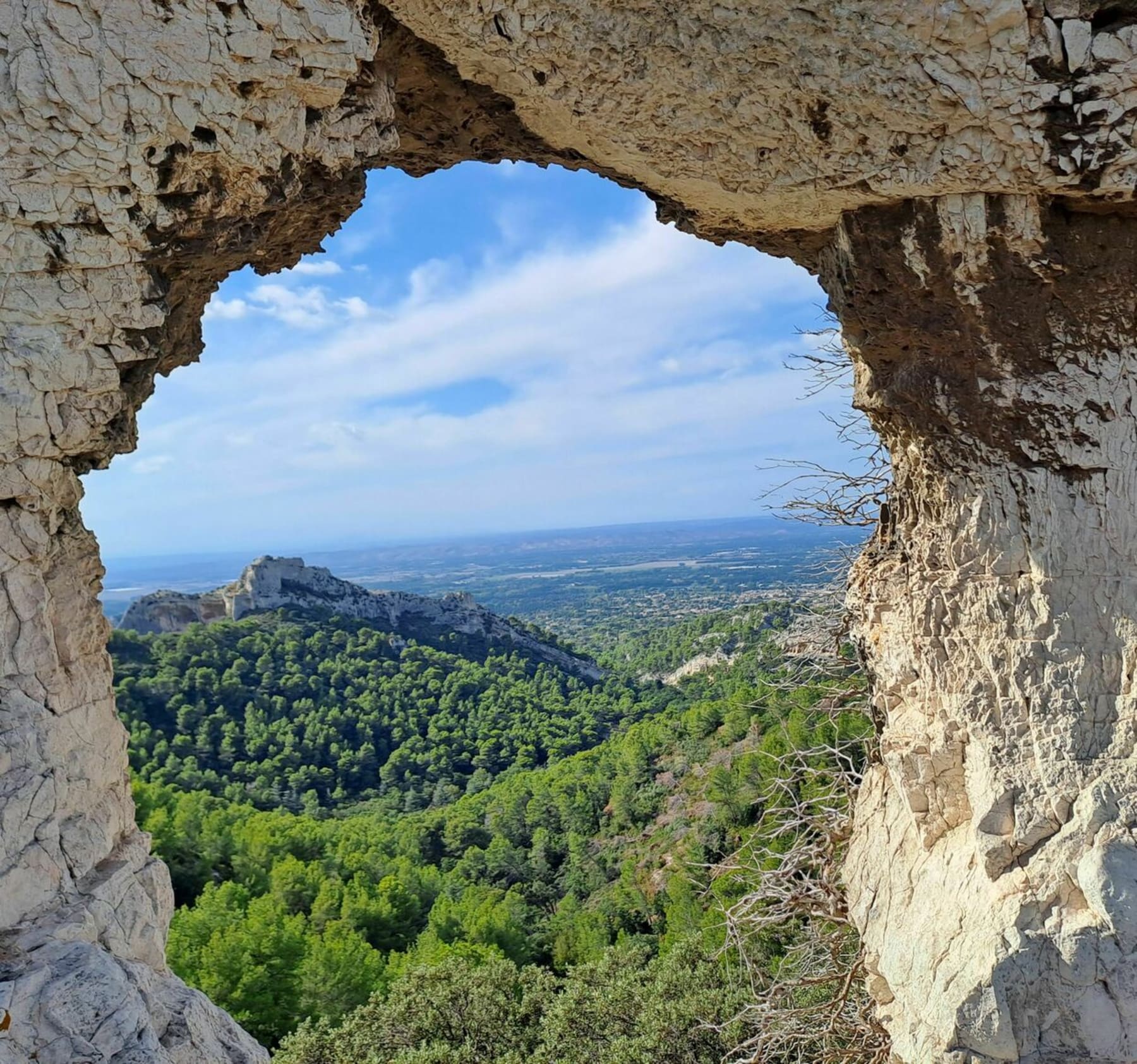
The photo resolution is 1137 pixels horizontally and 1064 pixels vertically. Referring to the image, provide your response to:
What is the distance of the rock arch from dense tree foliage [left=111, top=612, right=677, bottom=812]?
Result: 2644cm

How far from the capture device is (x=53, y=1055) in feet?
9.03

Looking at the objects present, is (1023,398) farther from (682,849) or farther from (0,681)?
(682,849)

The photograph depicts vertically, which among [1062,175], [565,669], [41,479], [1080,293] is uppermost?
[1062,175]

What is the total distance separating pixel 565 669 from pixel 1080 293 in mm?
46699

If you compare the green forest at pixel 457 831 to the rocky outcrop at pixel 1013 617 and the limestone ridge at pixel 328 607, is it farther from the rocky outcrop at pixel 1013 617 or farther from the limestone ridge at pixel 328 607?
the limestone ridge at pixel 328 607

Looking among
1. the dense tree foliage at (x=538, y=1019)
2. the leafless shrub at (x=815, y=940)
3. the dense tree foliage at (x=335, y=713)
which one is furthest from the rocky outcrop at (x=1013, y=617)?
the dense tree foliage at (x=335, y=713)

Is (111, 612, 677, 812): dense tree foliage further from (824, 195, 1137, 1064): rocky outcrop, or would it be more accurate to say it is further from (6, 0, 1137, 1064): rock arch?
(824, 195, 1137, 1064): rocky outcrop

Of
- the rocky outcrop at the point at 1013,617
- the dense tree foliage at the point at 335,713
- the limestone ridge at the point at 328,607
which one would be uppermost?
the rocky outcrop at the point at 1013,617

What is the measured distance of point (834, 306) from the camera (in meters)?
4.26

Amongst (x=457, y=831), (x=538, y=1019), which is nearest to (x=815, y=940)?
(x=538, y=1019)

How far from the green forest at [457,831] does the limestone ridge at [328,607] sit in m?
A: 2.39

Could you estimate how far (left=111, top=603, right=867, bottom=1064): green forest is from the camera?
33.2 feet

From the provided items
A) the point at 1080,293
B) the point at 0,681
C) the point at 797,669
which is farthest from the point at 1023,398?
the point at 0,681

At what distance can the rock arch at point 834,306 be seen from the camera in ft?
10.1
